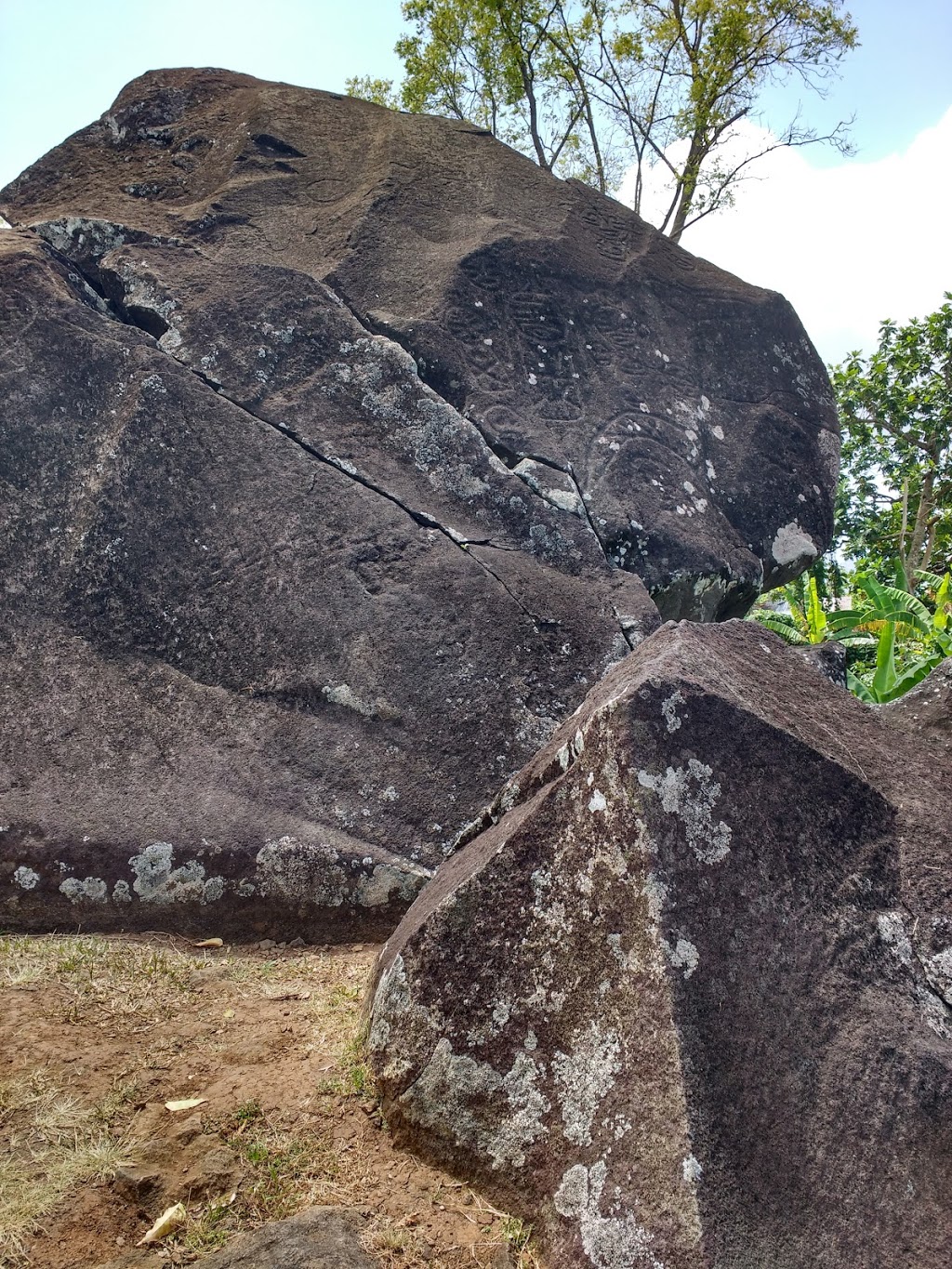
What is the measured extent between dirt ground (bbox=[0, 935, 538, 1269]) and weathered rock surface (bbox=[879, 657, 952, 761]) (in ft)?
5.94

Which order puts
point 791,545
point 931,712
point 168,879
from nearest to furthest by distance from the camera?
point 931,712
point 168,879
point 791,545

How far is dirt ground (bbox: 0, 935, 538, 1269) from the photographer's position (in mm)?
2301

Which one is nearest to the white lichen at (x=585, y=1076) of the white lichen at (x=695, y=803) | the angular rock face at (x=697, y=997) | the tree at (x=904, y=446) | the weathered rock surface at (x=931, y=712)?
the angular rock face at (x=697, y=997)

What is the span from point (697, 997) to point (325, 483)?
357cm

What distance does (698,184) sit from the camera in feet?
62.1

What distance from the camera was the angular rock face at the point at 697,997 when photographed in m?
2.21

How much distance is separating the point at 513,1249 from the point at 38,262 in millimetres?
5189

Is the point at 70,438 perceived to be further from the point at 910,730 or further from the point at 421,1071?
the point at 910,730

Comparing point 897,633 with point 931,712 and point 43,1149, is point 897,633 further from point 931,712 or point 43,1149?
point 43,1149

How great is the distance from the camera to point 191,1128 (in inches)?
103

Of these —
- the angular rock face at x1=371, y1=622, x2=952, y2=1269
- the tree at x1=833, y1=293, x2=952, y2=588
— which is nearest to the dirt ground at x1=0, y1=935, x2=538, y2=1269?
the angular rock face at x1=371, y1=622, x2=952, y2=1269

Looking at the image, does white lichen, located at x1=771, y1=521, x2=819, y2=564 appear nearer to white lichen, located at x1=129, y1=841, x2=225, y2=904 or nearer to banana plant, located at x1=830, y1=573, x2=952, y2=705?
white lichen, located at x1=129, y1=841, x2=225, y2=904

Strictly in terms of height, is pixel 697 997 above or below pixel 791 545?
below

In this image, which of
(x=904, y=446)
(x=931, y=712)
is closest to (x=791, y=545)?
(x=931, y=712)
